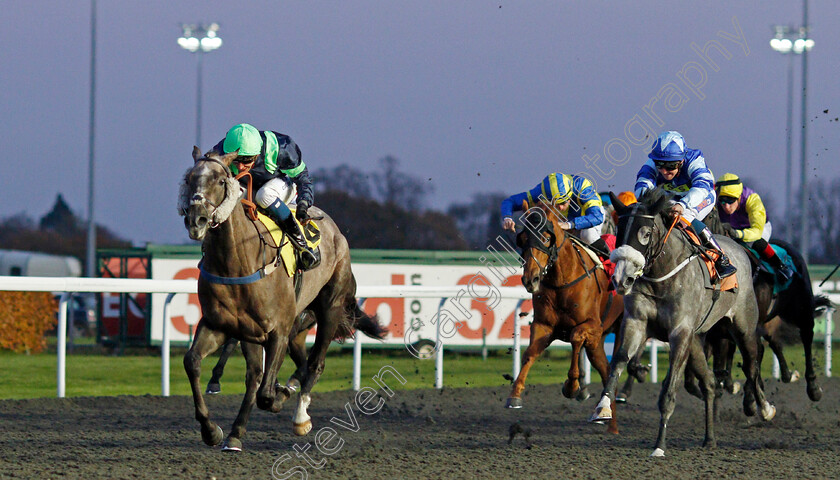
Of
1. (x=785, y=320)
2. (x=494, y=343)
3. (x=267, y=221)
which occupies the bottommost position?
(x=494, y=343)

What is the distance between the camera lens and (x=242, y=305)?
177 inches

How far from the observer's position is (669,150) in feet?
18.9

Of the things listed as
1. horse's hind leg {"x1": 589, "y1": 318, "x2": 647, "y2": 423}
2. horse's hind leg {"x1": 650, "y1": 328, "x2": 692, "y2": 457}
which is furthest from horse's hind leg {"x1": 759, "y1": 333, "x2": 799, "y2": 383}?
horse's hind leg {"x1": 589, "y1": 318, "x2": 647, "y2": 423}

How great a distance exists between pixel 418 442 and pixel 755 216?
2816mm

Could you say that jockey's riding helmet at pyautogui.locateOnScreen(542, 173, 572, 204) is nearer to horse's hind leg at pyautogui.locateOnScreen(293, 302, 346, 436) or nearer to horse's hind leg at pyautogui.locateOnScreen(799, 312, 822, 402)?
horse's hind leg at pyautogui.locateOnScreen(293, 302, 346, 436)

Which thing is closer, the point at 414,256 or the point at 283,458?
the point at 283,458

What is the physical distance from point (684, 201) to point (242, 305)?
2613mm

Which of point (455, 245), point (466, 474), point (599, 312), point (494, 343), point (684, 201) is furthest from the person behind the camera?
point (455, 245)

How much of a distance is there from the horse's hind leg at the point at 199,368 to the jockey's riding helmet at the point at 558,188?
105 inches

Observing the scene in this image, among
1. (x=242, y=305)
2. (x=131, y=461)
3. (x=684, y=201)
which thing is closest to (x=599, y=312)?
(x=684, y=201)

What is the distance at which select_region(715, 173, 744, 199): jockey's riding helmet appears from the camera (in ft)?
21.3

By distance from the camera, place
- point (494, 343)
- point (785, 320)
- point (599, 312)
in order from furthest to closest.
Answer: point (494, 343), point (785, 320), point (599, 312)

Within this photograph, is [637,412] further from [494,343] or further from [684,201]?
[494,343]

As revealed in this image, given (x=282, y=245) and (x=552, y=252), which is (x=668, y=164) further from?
(x=282, y=245)
